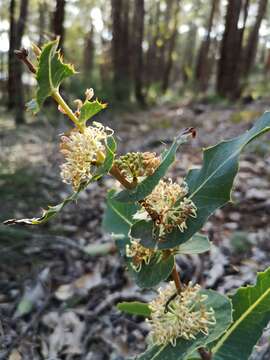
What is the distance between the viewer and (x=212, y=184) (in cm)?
144

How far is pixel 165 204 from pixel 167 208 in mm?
14

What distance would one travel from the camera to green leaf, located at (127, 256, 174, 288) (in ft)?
4.84

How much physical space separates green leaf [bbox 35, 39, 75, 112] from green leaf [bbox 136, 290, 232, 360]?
85 centimetres

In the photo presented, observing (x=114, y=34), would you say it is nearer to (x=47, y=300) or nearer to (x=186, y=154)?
(x=186, y=154)

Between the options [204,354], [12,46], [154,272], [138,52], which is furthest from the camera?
[138,52]

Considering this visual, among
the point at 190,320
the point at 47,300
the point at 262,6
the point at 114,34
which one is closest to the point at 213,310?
the point at 190,320

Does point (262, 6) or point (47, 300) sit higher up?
point (262, 6)

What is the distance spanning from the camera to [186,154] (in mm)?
6359

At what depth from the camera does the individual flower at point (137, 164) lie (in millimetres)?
1349

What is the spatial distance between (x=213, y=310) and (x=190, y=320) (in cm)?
13

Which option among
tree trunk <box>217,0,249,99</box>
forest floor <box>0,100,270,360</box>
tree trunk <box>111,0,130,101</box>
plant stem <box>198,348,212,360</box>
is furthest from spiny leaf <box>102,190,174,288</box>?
tree trunk <box>111,0,130,101</box>

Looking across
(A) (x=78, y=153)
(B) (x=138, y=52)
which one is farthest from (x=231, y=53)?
(A) (x=78, y=153)

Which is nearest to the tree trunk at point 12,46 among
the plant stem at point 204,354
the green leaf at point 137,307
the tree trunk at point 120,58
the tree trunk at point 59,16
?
the tree trunk at point 59,16

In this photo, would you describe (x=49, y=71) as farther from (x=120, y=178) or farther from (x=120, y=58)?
(x=120, y=58)
